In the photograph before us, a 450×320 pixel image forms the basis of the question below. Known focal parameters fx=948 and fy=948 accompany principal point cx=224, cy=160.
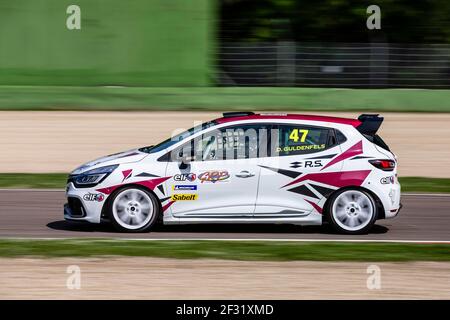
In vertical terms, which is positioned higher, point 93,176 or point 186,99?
point 186,99

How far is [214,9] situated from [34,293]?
50.5 feet

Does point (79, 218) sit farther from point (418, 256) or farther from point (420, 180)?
point (420, 180)

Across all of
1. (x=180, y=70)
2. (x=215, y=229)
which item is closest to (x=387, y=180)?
(x=215, y=229)

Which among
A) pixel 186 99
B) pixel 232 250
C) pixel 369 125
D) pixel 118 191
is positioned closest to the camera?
pixel 232 250

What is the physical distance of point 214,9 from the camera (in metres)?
23.3

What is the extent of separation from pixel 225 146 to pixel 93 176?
5.66 feet

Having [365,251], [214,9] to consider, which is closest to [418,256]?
[365,251]

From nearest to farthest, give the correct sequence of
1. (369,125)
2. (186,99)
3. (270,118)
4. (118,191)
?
1. (118,191)
2. (270,118)
3. (369,125)
4. (186,99)

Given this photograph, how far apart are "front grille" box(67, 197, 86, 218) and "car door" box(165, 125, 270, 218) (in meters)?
1.17

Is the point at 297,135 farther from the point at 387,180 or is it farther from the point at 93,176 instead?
the point at 93,176

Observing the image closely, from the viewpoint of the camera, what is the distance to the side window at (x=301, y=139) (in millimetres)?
12109

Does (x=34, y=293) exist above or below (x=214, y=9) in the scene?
below

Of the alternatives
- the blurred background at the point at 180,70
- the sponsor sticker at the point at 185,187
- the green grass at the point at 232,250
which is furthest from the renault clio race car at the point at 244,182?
the blurred background at the point at 180,70

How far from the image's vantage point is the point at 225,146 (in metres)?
12.1
